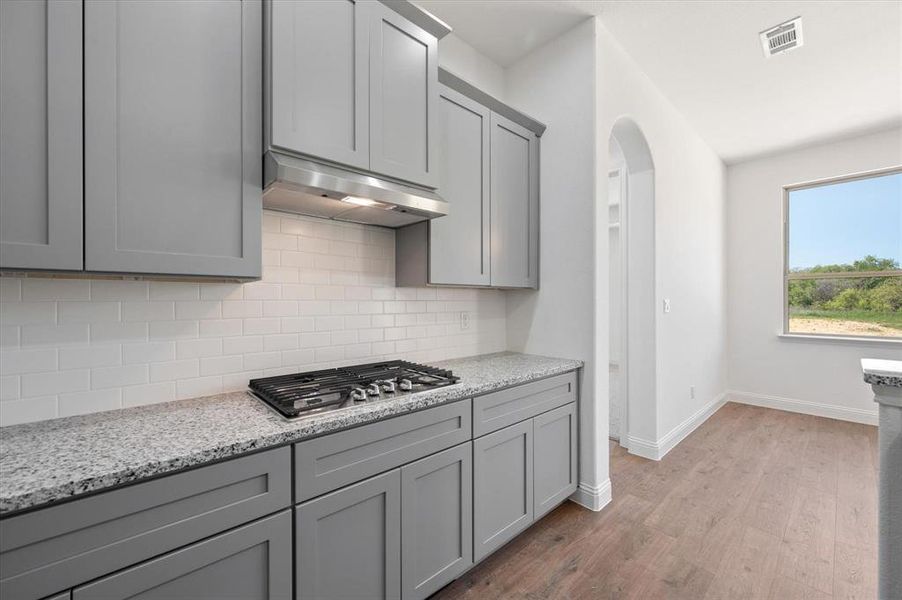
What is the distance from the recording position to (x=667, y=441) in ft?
11.2

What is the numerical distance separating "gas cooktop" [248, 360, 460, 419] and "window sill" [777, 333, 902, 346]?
4905 mm

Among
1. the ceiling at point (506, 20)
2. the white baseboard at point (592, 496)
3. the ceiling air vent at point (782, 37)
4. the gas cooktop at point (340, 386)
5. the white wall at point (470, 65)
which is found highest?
the ceiling at point (506, 20)

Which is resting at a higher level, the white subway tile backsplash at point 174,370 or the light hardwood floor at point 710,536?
the white subway tile backsplash at point 174,370

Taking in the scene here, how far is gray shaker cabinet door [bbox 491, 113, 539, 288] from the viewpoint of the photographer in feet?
8.18

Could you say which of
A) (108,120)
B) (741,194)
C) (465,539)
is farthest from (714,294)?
(108,120)

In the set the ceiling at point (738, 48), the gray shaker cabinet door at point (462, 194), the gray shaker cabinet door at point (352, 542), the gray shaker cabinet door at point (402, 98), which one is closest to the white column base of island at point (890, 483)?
the gray shaker cabinet door at point (352, 542)

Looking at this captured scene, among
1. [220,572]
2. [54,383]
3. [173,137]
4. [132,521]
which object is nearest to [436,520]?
[220,572]

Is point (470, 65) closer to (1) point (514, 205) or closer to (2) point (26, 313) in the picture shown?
(1) point (514, 205)

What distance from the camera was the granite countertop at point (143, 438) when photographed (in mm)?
910

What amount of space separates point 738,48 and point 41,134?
3878 millimetres

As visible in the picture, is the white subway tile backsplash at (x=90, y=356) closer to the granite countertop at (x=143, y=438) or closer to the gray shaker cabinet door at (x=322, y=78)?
the granite countertop at (x=143, y=438)

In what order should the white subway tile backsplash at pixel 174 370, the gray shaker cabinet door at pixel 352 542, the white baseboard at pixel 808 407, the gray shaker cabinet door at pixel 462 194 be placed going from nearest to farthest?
the gray shaker cabinet door at pixel 352 542 < the white subway tile backsplash at pixel 174 370 < the gray shaker cabinet door at pixel 462 194 < the white baseboard at pixel 808 407

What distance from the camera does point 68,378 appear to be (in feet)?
4.44

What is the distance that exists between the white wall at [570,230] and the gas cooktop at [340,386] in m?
1.05
